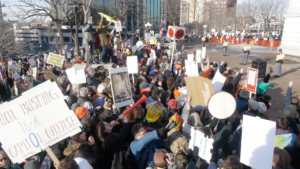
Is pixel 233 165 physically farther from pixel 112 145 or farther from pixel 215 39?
pixel 215 39

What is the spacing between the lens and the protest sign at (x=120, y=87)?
4105mm

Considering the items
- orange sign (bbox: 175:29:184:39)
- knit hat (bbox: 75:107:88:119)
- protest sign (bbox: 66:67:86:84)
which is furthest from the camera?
orange sign (bbox: 175:29:184:39)

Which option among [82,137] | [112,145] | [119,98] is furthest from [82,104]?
[112,145]

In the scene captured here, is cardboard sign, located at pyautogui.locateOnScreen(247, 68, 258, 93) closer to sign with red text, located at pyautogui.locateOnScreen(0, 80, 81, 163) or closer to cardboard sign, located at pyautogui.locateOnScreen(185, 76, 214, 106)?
cardboard sign, located at pyautogui.locateOnScreen(185, 76, 214, 106)

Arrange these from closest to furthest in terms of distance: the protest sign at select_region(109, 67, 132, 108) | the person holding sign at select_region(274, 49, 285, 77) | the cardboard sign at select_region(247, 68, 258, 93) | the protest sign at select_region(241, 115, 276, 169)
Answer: the protest sign at select_region(241, 115, 276, 169), the protest sign at select_region(109, 67, 132, 108), the cardboard sign at select_region(247, 68, 258, 93), the person holding sign at select_region(274, 49, 285, 77)

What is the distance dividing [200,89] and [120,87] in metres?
1.60

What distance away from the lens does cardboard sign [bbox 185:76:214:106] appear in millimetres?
3675

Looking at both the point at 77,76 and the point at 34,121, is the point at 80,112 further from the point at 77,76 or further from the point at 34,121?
the point at 77,76

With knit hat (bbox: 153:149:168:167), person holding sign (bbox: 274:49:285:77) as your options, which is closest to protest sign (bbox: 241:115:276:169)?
knit hat (bbox: 153:149:168:167)

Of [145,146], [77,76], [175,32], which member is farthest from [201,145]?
[175,32]

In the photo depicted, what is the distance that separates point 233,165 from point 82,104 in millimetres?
2972

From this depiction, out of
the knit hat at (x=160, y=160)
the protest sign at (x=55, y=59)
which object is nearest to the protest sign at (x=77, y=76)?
the protest sign at (x=55, y=59)

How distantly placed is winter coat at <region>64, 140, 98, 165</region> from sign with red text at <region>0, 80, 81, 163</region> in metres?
0.23

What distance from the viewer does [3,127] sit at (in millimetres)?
2254
